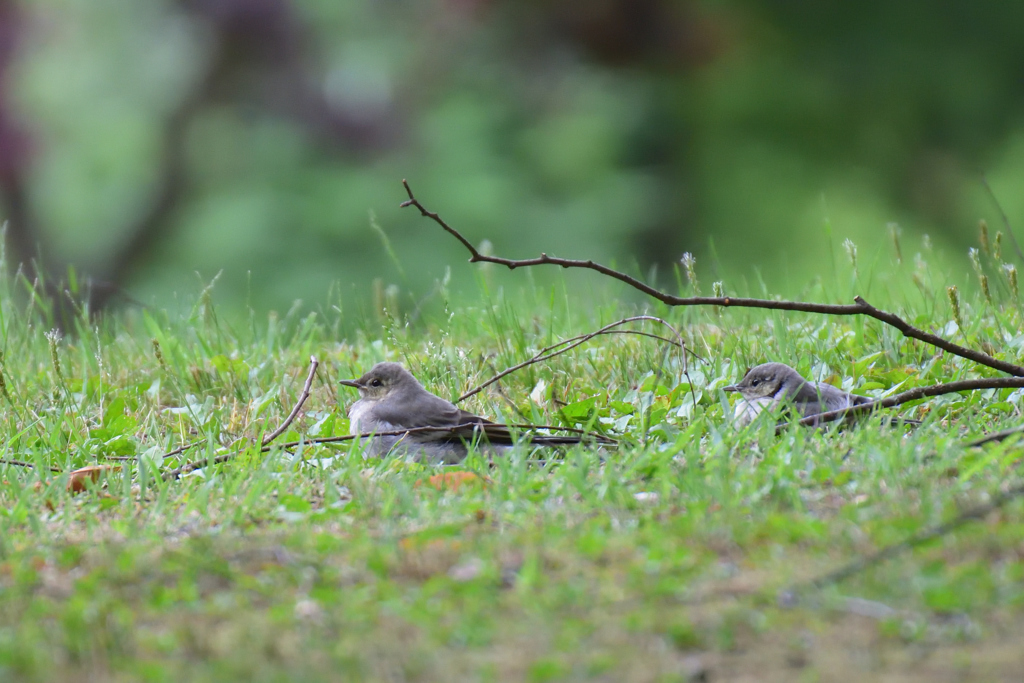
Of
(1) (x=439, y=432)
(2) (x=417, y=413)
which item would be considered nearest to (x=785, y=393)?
(1) (x=439, y=432)

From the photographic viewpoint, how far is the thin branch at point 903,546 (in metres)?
2.60

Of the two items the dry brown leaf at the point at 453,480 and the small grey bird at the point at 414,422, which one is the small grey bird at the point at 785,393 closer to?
the small grey bird at the point at 414,422

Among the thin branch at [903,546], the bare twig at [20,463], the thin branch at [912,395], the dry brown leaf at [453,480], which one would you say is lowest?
the bare twig at [20,463]

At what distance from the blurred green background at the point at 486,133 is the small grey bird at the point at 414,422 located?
552 centimetres

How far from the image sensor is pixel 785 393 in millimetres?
4688

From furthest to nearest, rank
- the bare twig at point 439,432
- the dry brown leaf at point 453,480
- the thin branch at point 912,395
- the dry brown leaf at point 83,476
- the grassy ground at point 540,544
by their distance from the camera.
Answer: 1. the bare twig at point 439,432
2. the dry brown leaf at point 83,476
3. the thin branch at point 912,395
4. the dry brown leaf at point 453,480
5. the grassy ground at point 540,544

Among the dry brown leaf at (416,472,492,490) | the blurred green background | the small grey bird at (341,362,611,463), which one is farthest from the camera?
the blurred green background

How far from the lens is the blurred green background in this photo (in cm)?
1177

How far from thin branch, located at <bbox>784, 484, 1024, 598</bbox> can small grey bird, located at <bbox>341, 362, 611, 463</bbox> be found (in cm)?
174

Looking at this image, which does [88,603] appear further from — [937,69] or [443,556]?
[937,69]

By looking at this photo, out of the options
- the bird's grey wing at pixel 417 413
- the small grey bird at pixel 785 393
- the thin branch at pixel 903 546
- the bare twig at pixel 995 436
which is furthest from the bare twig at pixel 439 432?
the thin branch at pixel 903 546

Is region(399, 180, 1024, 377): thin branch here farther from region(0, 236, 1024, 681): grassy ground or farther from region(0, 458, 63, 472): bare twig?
region(0, 458, 63, 472): bare twig

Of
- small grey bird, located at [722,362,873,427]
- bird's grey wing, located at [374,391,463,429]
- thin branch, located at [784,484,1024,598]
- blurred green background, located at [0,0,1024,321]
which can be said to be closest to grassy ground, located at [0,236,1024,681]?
thin branch, located at [784,484,1024,598]

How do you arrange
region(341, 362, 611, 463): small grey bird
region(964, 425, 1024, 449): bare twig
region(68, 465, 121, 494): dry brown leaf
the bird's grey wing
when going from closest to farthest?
region(964, 425, 1024, 449): bare twig, region(68, 465, 121, 494): dry brown leaf, region(341, 362, 611, 463): small grey bird, the bird's grey wing
